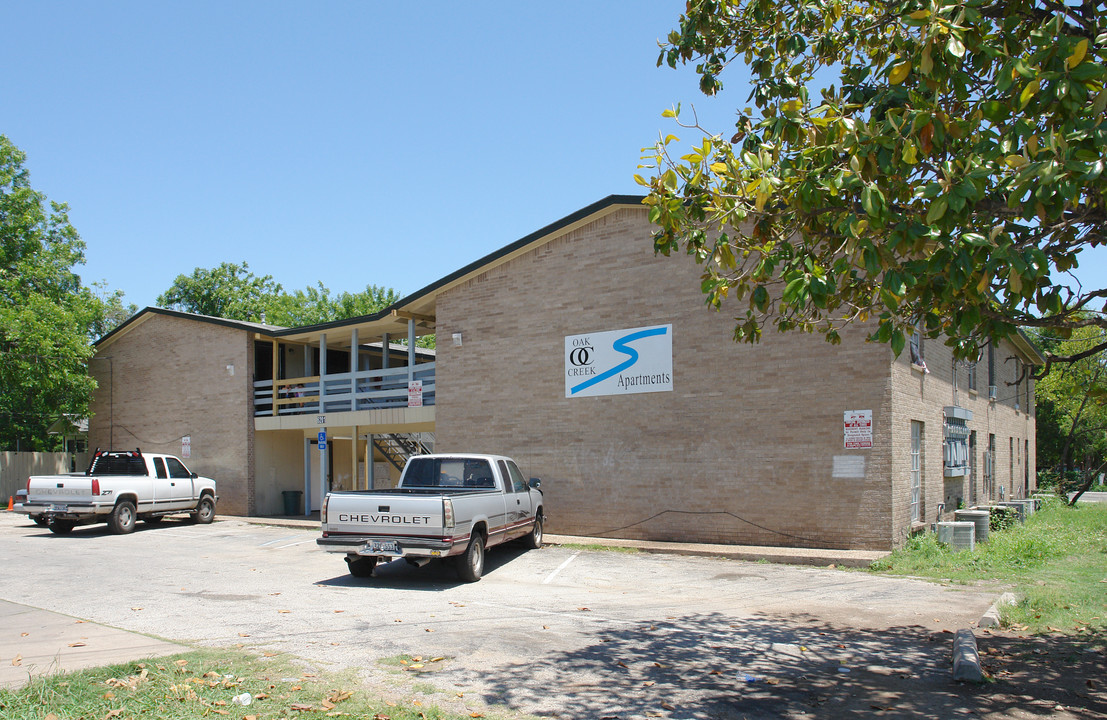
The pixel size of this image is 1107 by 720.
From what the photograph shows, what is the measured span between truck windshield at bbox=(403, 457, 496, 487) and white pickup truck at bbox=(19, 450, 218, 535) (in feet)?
31.0

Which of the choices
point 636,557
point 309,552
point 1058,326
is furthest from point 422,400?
point 1058,326

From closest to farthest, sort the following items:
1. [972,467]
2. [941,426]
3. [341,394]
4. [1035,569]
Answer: [1035,569]
[941,426]
[972,467]
[341,394]

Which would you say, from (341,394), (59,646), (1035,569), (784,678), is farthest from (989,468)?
(59,646)

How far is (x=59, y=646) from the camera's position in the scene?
24.8 ft

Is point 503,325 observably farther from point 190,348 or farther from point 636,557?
point 190,348

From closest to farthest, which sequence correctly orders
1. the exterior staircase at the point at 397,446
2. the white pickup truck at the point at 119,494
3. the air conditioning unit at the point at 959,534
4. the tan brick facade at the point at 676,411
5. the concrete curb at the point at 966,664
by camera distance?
1. the concrete curb at the point at 966,664
2. the air conditioning unit at the point at 959,534
3. the tan brick facade at the point at 676,411
4. the white pickup truck at the point at 119,494
5. the exterior staircase at the point at 397,446

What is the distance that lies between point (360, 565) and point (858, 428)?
861 centimetres

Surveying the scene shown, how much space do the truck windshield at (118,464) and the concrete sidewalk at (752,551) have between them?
1052 cm

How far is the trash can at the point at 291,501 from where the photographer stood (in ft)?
83.2

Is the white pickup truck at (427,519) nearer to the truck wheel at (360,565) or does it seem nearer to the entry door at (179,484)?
the truck wheel at (360,565)

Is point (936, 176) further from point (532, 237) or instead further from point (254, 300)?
point (254, 300)

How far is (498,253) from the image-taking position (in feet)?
61.9

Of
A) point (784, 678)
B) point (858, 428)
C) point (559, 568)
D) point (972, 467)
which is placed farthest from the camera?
point (972, 467)

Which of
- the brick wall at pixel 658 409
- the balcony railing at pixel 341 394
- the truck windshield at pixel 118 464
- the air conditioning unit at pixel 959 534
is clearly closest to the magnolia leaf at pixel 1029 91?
the brick wall at pixel 658 409
